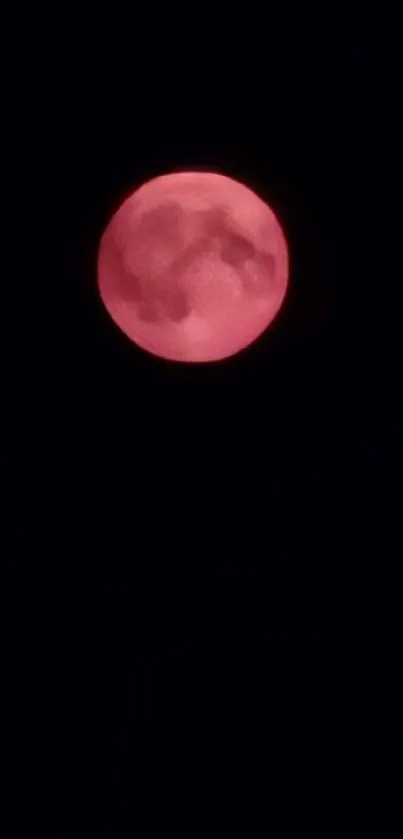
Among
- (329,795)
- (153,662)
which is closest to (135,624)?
(153,662)

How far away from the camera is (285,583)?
6848 mm

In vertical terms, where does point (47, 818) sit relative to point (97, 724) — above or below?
below

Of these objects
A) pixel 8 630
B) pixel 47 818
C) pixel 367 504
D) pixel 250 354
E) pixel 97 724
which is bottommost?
pixel 47 818

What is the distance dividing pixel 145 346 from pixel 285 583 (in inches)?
55.2

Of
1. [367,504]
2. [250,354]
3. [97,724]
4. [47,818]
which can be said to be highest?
[250,354]

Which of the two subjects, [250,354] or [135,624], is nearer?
[250,354]

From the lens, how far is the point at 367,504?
669 cm

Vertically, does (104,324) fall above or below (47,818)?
above

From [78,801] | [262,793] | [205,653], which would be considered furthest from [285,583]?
[78,801]

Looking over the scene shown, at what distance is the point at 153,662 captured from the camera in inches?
271

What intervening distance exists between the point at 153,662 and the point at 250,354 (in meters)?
1.65

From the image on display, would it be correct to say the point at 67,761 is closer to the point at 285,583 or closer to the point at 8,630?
the point at 8,630

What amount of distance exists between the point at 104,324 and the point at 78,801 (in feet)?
7.63

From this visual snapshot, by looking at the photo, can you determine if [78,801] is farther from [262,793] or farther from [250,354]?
[250,354]
